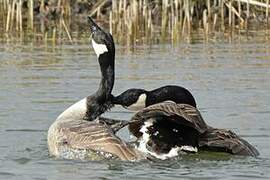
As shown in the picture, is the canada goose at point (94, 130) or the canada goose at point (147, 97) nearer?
the canada goose at point (94, 130)

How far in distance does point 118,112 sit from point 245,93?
2.05m

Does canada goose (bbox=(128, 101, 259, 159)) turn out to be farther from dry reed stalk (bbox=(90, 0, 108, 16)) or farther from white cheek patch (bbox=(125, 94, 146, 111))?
dry reed stalk (bbox=(90, 0, 108, 16))

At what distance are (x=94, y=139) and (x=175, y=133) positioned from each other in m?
0.86

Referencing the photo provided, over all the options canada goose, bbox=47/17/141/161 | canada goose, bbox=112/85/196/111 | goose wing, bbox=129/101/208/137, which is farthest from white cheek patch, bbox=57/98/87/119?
goose wing, bbox=129/101/208/137

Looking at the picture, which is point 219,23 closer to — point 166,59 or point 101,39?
point 166,59

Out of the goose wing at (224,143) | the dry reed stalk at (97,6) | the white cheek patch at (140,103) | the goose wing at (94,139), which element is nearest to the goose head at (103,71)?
the white cheek patch at (140,103)

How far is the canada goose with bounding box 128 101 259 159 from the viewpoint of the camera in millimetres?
8758

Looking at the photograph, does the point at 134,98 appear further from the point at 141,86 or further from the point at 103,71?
the point at 141,86

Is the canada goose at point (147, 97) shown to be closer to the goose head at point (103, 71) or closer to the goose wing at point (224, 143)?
the goose head at point (103, 71)

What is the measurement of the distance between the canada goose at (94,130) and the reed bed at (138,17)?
942cm

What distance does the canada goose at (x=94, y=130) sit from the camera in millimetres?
8688

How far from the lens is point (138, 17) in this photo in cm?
2217

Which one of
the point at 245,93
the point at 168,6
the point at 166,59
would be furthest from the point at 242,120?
the point at 168,6

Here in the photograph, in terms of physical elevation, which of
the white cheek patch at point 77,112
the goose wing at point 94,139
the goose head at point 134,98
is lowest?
the goose wing at point 94,139
